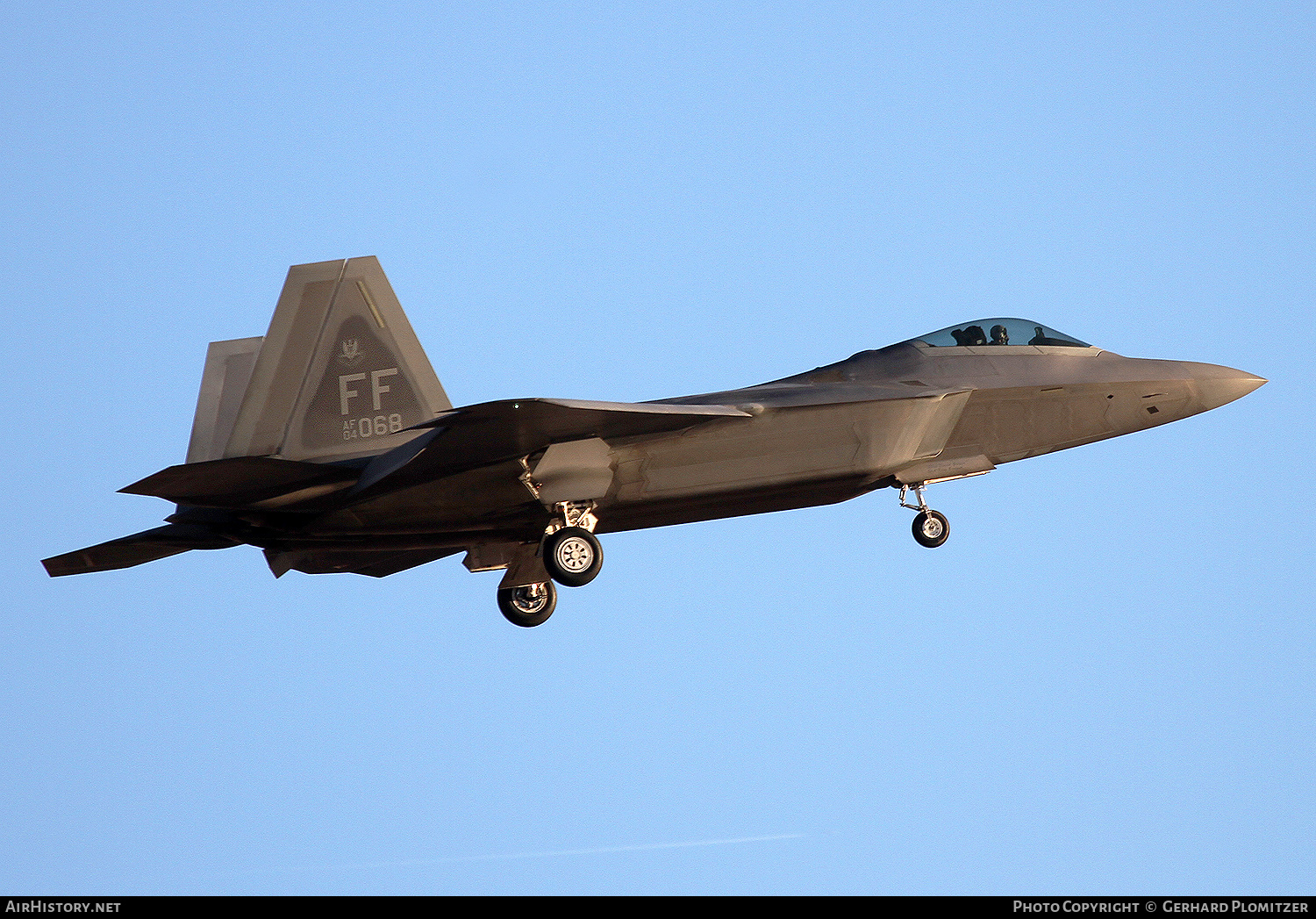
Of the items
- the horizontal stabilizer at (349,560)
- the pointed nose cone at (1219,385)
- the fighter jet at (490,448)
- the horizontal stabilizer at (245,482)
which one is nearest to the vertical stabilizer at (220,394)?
the fighter jet at (490,448)

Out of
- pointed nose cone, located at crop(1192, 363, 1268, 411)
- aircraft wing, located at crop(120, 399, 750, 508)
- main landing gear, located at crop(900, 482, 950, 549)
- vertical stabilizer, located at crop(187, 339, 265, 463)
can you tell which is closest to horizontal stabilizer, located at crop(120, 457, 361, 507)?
aircraft wing, located at crop(120, 399, 750, 508)

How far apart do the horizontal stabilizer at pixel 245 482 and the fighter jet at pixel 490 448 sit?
0.03 metres

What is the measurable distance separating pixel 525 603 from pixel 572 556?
2499 mm

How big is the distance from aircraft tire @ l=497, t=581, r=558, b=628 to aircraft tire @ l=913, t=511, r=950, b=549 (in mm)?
4739

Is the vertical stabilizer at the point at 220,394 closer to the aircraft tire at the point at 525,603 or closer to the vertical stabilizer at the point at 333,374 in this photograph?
the vertical stabilizer at the point at 333,374

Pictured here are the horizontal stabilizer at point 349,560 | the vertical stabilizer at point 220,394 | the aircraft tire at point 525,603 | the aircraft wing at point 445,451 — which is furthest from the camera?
the aircraft tire at point 525,603

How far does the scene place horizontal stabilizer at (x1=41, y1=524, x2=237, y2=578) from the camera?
17047 millimetres

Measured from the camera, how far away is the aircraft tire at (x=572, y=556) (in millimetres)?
16391

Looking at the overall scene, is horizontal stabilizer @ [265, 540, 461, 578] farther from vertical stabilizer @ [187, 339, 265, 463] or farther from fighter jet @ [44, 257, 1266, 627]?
vertical stabilizer @ [187, 339, 265, 463]

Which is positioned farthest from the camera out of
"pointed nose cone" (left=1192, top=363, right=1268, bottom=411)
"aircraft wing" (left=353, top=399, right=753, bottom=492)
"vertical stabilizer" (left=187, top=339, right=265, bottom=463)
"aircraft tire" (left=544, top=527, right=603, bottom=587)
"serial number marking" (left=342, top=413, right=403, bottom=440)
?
"pointed nose cone" (left=1192, top=363, right=1268, bottom=411)

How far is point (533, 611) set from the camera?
61.4ft

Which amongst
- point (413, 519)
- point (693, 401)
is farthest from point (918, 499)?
point (413, 519)

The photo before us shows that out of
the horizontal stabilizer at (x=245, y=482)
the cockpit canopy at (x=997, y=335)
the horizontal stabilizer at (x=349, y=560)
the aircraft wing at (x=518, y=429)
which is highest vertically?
the cockpit canopy at (x=997, y=335)

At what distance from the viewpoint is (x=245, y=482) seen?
15195 mm
